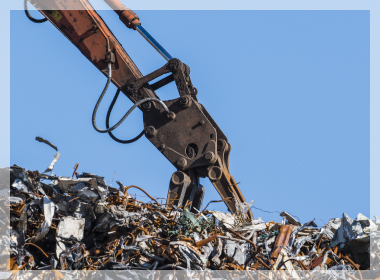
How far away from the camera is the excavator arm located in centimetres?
590

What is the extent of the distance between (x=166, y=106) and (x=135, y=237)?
261 centimetres

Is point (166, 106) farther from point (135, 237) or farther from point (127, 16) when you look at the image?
point (135, 237)

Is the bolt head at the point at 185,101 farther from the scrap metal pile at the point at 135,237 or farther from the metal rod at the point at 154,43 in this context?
the scrap metal pile at the point at 135,237

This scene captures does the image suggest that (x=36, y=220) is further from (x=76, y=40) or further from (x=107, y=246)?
(x=76, y=40)

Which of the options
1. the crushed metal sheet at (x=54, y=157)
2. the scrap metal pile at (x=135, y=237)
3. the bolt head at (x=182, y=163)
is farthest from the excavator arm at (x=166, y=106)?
the crushed metal sheet at (x=54, y=157)

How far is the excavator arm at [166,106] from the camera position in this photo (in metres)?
5.90

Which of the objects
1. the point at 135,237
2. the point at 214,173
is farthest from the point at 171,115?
the point at 135,237

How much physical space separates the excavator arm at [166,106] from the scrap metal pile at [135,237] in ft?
4.74

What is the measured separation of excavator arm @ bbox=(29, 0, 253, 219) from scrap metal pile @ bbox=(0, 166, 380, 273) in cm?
145

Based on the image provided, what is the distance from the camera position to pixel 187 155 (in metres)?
6.02

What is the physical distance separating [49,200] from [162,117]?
99.5 inches

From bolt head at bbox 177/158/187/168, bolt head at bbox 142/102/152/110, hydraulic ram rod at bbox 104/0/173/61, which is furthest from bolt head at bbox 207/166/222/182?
hydraulic ram rod at bbox 104/0/173/61

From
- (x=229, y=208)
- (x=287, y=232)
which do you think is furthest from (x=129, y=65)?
(x=287, y=232)

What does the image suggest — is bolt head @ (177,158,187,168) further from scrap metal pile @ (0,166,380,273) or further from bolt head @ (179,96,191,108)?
scrap metal pile @ (0,166,380,273)
